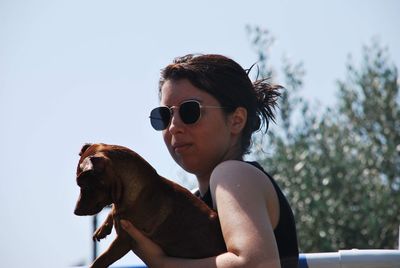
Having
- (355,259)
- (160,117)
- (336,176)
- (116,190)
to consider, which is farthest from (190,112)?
(336,176)

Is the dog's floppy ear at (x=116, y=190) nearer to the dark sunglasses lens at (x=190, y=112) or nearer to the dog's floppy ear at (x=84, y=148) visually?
the dog's floppy ear at (x=84, y=148)

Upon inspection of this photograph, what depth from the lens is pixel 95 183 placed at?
8.21 ft

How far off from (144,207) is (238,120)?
0.59 meters

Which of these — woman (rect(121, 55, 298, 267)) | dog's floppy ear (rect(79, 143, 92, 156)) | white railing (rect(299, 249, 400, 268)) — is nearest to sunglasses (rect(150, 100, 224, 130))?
woman (rect(121, 55, 298, 267))

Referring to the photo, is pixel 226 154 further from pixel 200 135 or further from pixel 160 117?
pixel 160 117

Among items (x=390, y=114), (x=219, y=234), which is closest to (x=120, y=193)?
(x=219, y=234)

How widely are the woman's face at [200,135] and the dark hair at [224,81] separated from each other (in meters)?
0.03

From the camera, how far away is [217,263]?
99.2 inches

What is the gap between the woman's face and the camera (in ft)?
9.63

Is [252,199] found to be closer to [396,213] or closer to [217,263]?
[217,263]

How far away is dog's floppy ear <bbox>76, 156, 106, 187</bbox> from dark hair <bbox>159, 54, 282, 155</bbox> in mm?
623

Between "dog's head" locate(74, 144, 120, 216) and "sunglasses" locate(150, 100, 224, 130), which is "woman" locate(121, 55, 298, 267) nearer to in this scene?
"sunglasses" locate(150, 100, 224, 130)

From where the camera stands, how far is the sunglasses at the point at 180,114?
2.91 m

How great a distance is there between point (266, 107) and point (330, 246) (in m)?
8.03
